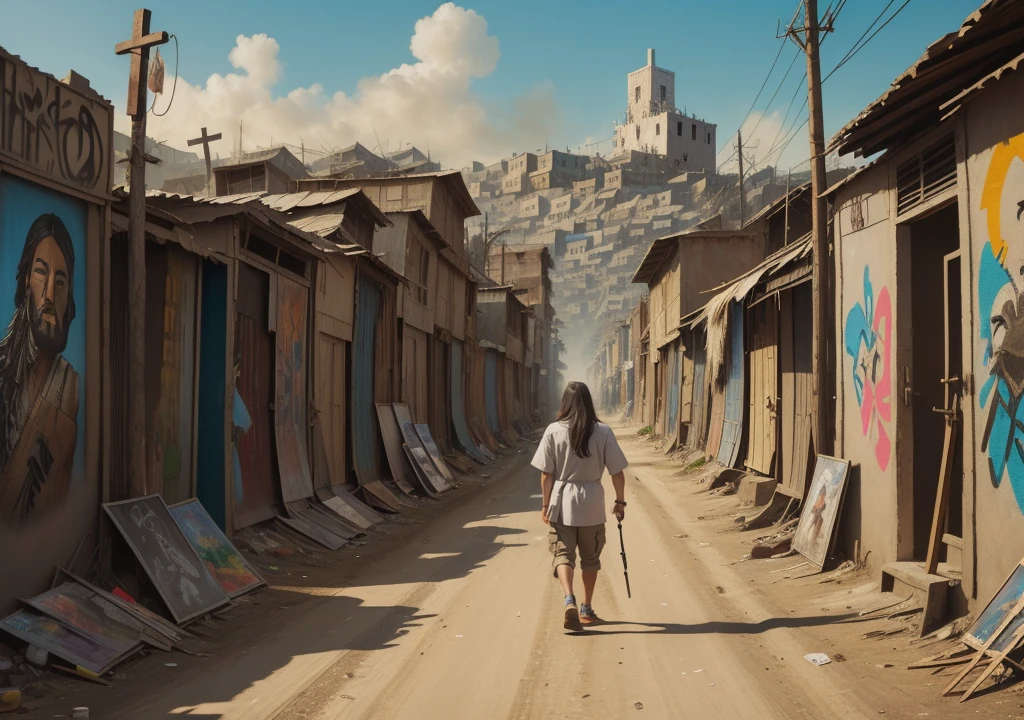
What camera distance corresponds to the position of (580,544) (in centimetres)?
712

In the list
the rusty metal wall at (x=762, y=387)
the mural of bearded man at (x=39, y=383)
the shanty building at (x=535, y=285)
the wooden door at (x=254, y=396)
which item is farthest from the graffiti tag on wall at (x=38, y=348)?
the shanty building at (x=535, y=285)

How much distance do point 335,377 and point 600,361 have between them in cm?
7832

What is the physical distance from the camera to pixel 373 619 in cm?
735

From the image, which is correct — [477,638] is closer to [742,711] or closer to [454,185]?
[742,711]

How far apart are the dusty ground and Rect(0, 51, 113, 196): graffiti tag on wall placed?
389 cm

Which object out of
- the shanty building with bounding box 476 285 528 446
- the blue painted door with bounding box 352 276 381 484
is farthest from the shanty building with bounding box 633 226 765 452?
the blue painted door with bounding box 352 276 381 484

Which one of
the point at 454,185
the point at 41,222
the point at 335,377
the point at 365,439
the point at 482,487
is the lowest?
the point at 482,487

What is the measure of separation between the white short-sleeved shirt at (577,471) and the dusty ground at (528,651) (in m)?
0.90

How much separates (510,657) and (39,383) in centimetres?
415

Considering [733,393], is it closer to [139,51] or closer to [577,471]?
[577,471]

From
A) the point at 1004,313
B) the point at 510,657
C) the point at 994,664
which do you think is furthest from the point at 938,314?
the point at 510,657

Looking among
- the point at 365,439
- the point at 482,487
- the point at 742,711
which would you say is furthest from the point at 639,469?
the point at 742,711

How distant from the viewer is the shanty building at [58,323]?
6.25 metres

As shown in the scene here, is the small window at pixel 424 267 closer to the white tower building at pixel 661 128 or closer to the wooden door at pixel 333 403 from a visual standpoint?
the wooden door at pixel 333 403
